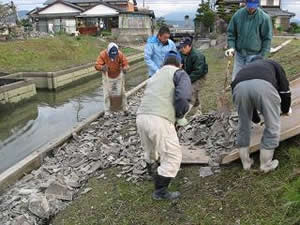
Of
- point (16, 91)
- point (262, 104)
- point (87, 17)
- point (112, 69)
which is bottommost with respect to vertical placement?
point (16, 91)

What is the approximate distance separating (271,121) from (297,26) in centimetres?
5007

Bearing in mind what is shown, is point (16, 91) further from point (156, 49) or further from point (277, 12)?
point (277, 12)

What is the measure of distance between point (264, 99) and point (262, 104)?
0.07m

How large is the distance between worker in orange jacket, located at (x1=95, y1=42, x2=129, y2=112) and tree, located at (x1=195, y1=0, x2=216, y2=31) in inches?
1599

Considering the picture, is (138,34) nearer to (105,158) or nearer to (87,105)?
(87,105)

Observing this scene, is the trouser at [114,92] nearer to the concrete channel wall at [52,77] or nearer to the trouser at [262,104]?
the trouser at [262,104]

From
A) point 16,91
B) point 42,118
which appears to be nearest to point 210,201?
point 42,118

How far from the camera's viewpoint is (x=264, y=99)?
12.1ft

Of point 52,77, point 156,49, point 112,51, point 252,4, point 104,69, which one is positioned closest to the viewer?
point 252,4

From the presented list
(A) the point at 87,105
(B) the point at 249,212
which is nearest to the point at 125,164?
(B) the point at 249,212

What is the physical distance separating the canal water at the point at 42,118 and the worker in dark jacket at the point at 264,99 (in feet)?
18.9

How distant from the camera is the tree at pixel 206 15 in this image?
4712cm

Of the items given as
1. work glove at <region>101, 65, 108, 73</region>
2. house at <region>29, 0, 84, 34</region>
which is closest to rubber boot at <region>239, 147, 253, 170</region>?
work glove at <region>101, 65, 108, 73</region>

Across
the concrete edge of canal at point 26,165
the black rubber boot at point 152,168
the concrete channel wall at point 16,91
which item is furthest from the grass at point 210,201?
the concrete channel wall at point 16,91
